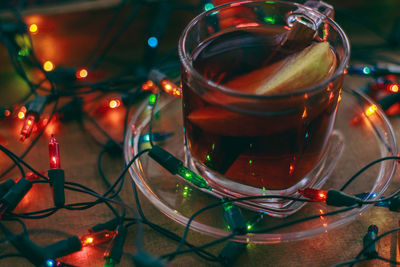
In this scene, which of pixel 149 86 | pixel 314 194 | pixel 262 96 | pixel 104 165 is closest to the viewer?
pixel 262 96

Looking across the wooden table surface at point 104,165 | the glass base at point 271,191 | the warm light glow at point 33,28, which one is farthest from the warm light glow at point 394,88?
the warm light glow at point 33,28

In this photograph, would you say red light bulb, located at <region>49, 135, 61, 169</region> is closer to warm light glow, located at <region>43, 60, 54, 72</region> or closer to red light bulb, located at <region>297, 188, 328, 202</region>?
warm light glow, located at <region>43, 60, 54, 72</region>

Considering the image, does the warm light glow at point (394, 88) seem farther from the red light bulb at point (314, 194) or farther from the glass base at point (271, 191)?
the red light bulb at point (314, 194)

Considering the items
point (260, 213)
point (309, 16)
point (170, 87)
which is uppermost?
point (309, 16)

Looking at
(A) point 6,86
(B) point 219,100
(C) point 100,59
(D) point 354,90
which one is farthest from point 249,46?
(A) point 6,86

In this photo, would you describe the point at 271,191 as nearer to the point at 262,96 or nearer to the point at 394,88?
the point at 262,96

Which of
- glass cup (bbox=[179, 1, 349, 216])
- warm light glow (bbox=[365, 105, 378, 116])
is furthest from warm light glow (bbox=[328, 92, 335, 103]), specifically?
warm light glow (bbox=[365, 105, 378, 116])

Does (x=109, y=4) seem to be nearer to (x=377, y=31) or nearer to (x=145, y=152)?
(x=145, y=152)

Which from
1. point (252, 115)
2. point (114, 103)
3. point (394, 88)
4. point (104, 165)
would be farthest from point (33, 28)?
point (394, 88)
